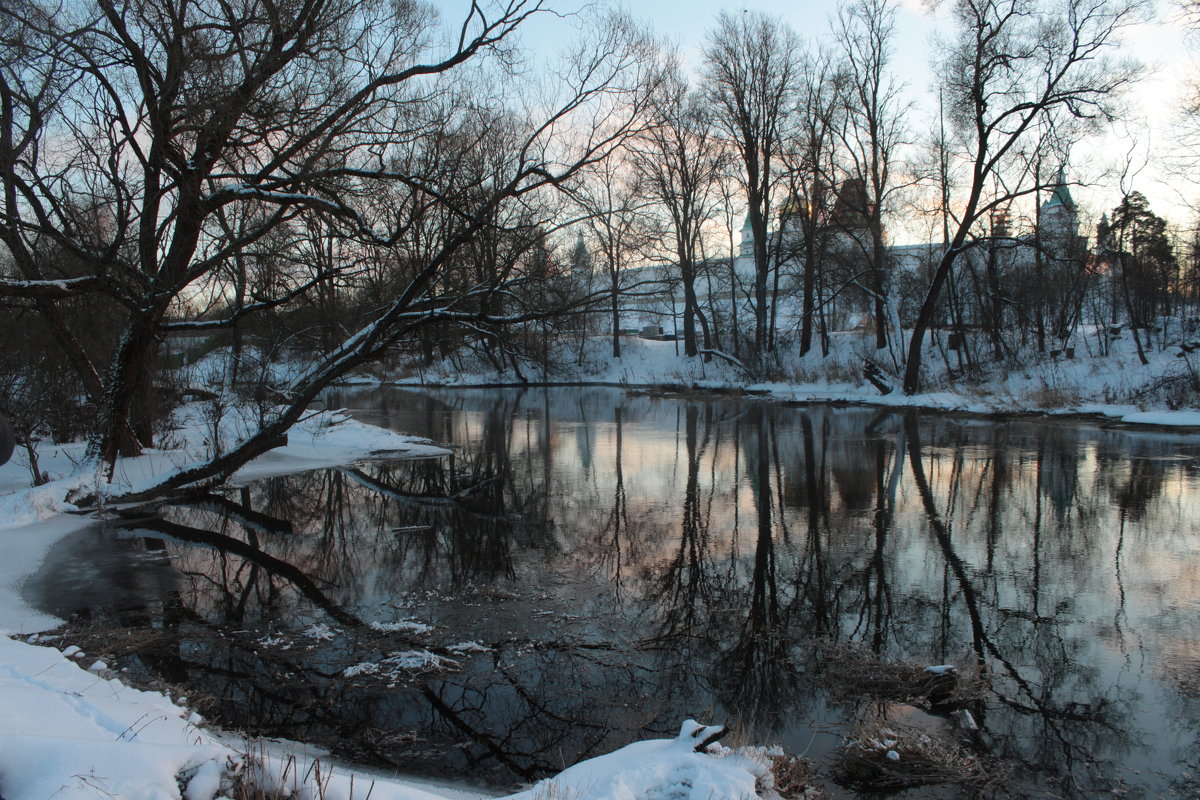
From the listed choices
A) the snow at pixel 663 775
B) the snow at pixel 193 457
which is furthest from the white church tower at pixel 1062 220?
the snow at pixel 663 775

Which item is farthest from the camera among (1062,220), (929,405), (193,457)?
(1062,220)

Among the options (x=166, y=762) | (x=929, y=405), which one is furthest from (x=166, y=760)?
(x=929, y=405)

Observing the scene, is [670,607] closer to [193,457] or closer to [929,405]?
[193,457]

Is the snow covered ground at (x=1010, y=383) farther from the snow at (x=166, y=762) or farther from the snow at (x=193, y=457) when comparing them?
the snow at (x=166, y=762)

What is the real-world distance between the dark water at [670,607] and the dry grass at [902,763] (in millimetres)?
110

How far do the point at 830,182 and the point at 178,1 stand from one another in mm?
25187

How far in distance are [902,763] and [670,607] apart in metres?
3.08

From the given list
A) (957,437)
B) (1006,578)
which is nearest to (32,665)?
(1006,578)

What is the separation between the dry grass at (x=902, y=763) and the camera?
4.43m

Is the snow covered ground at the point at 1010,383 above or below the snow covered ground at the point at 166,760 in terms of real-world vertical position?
above

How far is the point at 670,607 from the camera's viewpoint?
7410 mm

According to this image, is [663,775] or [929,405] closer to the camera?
[663,775]

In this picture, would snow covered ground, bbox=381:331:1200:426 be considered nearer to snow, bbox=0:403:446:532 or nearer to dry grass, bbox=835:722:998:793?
snow, bbox=0:403:446:532

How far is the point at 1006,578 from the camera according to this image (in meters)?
8.11
